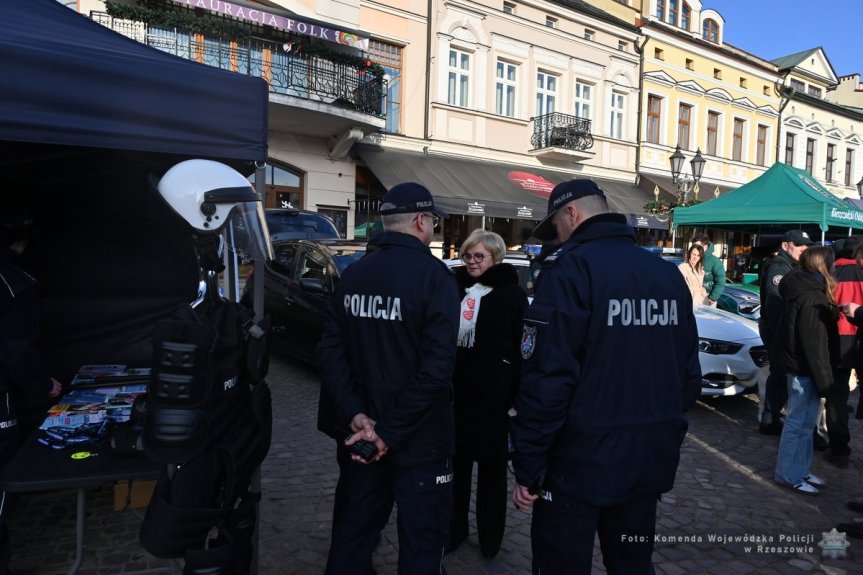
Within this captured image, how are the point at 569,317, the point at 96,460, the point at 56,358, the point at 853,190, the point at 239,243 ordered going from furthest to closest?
1. the point at 853,190
2. the point at 56,358
3. the point at 239,243
4. the point at 96,460
5. the point at 569,317

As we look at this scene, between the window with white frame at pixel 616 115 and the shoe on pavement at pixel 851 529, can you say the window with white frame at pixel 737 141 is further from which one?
the shoe on pavement at pixel 851 529

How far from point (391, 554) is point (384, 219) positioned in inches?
75.5

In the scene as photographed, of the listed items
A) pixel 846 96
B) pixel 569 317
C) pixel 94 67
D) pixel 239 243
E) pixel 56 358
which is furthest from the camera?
pixel 846 96

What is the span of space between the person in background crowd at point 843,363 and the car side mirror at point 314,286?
15.2 ft

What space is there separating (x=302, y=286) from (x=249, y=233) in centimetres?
390

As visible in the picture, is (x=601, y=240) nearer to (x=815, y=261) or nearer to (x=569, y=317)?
(x=569, y=317)

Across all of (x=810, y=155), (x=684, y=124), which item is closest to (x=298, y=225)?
(x=684, y=124)

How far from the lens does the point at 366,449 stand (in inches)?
87.9

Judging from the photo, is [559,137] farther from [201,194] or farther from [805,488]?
[201,194]

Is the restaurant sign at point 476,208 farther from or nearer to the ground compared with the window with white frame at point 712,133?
nearer to the ground

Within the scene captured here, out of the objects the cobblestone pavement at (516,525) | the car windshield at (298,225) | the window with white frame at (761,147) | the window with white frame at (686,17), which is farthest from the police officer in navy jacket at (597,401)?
the window with white frame at (761,147)

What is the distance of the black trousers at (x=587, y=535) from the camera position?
6.71 ft

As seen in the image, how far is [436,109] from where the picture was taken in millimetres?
16281

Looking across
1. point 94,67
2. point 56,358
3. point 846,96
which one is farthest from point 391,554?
point 846,96
